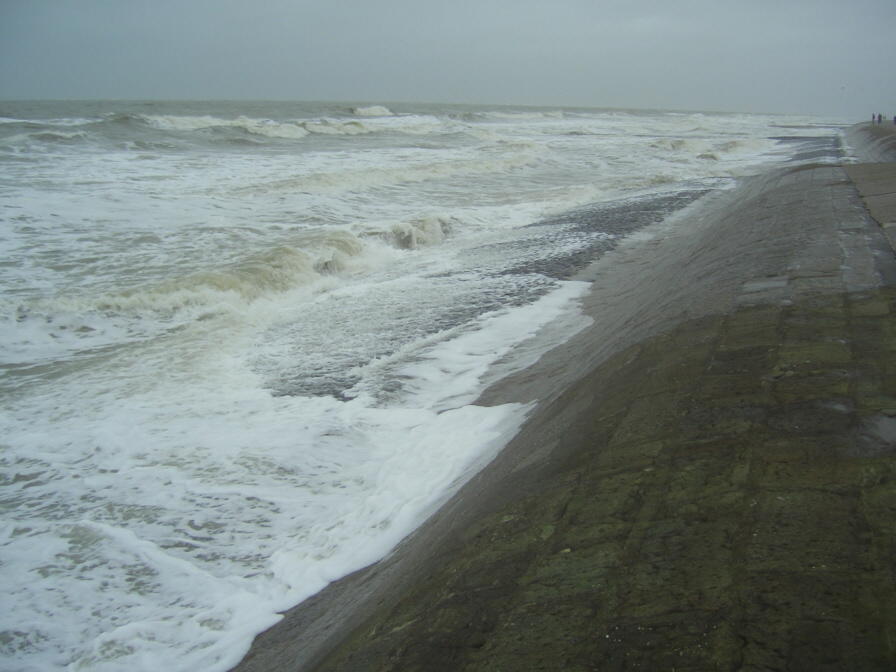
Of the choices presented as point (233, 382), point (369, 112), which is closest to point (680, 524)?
point (233, 382)

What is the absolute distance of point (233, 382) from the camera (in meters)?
6.80

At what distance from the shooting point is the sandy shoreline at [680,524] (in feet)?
6.75

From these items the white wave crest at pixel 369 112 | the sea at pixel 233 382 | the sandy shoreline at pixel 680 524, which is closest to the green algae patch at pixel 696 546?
the sandy shoreline at pixel 680 524

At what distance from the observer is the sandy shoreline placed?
2.06 metres

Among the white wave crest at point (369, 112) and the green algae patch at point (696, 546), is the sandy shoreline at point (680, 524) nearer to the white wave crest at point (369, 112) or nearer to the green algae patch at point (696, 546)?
the green algae patch at point (696, 546)

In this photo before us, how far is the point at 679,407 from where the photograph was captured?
3.57 meters

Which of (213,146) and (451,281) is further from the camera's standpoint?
(213,146)

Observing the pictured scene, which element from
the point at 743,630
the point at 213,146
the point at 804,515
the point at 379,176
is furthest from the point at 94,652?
the point at 213,146

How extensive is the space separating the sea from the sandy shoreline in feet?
2.04

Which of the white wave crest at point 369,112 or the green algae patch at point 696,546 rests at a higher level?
the white wave crest at point 369,112

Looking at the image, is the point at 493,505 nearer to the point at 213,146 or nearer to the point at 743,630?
the point at 743,630

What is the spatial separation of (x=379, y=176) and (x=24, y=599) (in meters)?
19.6

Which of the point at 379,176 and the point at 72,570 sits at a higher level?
the point at 379,176

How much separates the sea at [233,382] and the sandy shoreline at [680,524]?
62 cm
